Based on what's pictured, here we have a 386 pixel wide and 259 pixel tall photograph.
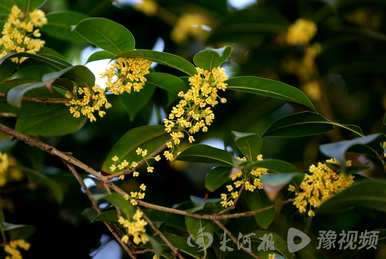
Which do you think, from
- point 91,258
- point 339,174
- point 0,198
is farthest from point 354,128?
point 0,198

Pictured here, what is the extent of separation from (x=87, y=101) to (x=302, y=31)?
3.13ft

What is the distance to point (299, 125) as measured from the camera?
1156 millimetres

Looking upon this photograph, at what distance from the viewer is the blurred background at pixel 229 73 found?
5.42 ft

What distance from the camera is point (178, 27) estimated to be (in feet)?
6.24

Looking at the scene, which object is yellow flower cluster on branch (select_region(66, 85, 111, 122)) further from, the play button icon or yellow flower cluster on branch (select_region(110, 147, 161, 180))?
the play button icon

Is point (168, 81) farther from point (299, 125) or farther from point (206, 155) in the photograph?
point (299, 125)

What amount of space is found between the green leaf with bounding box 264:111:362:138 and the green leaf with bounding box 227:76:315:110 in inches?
1.7

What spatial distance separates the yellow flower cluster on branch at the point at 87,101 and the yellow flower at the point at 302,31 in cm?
93

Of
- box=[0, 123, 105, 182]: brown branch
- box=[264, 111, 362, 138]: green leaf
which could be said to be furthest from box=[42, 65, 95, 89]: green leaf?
box=[264, 111, 362, 138]: green leaf

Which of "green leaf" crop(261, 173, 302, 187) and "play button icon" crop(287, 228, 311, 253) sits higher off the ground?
"green leaf" crop(261, 173, 302, 187)

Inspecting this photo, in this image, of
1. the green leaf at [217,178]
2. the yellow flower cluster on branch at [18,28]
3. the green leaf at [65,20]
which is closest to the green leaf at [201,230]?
the green leaf at [217,178]

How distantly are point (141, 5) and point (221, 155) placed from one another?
976 mm

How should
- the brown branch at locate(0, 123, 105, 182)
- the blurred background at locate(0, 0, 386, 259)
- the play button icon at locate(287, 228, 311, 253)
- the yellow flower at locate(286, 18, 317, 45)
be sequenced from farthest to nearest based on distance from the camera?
1. the yellow flower at locate(286, 18, 317, 45)
2. the blurred background at locate(0, 0, 386, 259)
3. the play button icon at locate(287, 228, 311, 253)
4. the brown branch at locate(0, 123, 105, 182)

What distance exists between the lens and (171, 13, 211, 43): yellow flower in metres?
1.88
